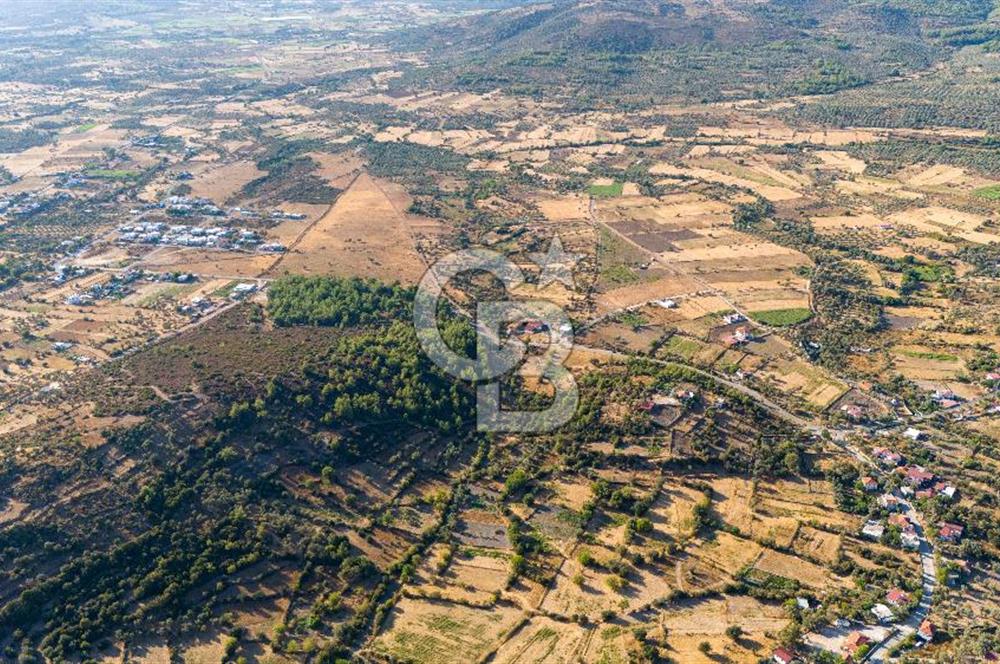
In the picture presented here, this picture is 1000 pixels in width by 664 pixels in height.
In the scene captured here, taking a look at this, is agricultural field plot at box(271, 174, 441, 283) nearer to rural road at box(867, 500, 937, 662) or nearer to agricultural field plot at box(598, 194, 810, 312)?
agricultural field plot at box(598, 194, 810, 312)

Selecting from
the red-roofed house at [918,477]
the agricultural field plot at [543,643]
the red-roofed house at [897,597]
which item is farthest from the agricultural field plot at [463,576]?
the red-roofed house at [918,477]

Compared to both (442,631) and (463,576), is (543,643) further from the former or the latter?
(463,576)

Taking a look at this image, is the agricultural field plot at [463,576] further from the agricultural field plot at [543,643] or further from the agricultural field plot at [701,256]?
the agricultural field plot at [701,256]

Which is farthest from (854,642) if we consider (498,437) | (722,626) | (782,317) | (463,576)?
(782,317)

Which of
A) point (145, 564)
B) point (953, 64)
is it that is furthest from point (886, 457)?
point (953, 64)

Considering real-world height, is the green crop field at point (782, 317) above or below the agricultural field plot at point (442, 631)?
above

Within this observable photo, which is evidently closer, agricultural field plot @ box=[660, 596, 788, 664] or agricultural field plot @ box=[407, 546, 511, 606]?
agricultural field plot @ box=[660, 596, 788, 664]

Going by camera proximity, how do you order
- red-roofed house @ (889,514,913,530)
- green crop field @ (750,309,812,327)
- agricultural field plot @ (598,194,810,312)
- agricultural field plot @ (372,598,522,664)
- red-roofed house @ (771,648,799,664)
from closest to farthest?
red-roofed house @ (771,648,799,664) → agricultural field plot @ (372,598,522,664) → red-roofed house @ (889,514,913,530) → green crop field @ (750,309,812,327) → agricultural field plot @ (598,194,810,312)

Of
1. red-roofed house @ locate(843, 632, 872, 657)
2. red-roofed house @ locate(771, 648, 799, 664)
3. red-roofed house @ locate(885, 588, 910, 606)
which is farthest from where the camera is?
red-roofed house @ locate(885, 588, 910, 606)

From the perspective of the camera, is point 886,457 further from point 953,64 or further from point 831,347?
point 953,64

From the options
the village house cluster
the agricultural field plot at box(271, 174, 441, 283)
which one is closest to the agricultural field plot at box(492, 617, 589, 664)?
the agricultural field plot at box(271, 174, 441, 283)

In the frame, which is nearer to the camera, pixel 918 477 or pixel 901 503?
pixel 901 503
